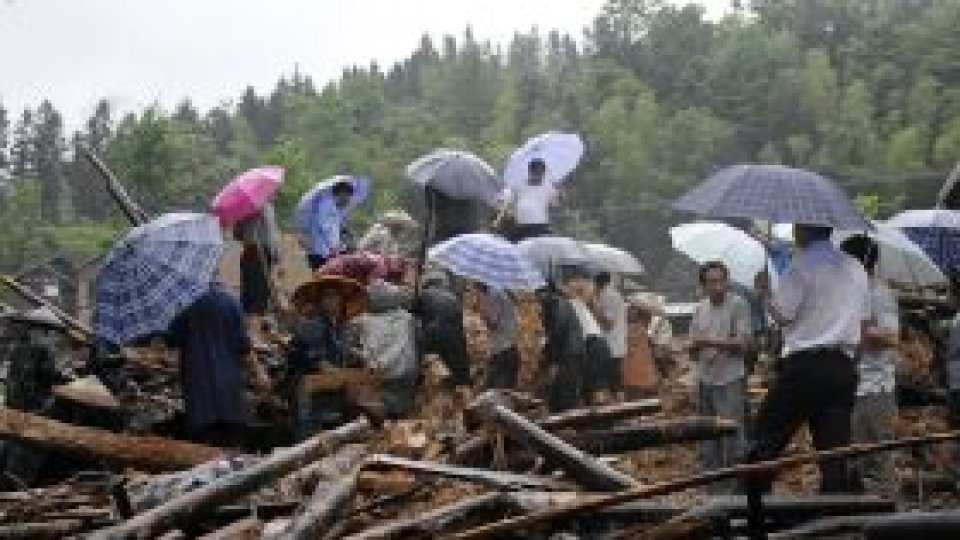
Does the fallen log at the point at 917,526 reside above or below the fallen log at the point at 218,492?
above

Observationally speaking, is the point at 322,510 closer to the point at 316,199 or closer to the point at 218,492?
the point at 218,492

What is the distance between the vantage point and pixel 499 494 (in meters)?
5.66

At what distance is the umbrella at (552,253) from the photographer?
1143 centimetres

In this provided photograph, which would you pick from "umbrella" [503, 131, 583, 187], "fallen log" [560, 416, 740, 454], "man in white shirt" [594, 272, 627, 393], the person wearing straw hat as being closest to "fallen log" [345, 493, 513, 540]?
"fallen log" [560, 416, 740, 454]

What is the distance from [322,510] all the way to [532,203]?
305 inches

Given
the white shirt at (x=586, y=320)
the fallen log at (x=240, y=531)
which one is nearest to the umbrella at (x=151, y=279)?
the fallen log at (x=240, y=531)

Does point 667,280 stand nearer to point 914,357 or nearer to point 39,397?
point 914,357

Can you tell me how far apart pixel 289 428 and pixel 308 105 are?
233 ft

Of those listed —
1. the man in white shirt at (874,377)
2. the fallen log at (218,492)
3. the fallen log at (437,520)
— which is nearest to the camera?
the fallen log at (437,520)

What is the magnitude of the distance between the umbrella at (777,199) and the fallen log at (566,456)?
6.31ft

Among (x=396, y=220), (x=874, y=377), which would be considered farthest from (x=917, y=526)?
(x=396, y=220)

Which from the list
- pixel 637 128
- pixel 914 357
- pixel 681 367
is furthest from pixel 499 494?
pixel 637 128

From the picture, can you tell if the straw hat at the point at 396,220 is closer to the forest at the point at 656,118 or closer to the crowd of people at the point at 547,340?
the crowd of people at the point at 547,340

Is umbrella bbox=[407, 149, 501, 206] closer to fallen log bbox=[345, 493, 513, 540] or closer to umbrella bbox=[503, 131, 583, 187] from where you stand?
umbrella bbox=[503, 131, 583, 187]
